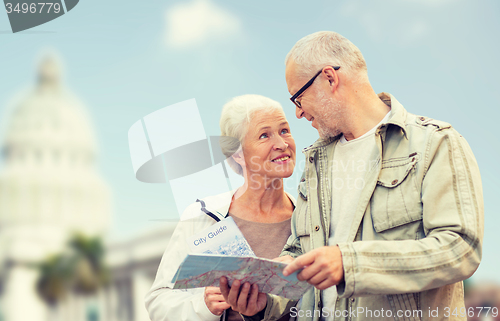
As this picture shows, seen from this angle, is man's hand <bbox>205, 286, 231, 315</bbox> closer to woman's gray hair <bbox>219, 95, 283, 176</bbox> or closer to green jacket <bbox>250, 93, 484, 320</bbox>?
green jacket <bbox>250, 93, 484, 320</bbox>

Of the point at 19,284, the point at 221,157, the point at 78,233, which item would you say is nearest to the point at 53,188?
the point at 78,233

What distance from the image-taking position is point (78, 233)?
48.4 meters

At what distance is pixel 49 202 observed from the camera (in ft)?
163

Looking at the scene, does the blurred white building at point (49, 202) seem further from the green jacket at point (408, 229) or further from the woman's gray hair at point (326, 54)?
the green jacket at point (408, 229)

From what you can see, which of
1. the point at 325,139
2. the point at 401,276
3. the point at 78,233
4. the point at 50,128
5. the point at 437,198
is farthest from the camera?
the point at 50,128

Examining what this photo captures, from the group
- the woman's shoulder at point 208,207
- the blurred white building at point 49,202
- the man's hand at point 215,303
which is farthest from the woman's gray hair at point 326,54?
the blurred white building at point 49,202

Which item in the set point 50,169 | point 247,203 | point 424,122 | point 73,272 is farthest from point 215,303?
point 50,169

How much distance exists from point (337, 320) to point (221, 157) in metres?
1.63

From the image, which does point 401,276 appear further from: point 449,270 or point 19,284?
point 19,284

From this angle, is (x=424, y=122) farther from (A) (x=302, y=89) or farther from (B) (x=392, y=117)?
(A) (x=302, y=89)

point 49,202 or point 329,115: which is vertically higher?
point 49,202

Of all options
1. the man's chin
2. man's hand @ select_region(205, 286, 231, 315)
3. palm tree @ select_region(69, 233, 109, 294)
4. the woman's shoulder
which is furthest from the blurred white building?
the man's chin

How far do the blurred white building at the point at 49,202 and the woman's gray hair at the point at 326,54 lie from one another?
2840 centimetres

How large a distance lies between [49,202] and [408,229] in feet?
173
